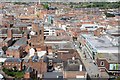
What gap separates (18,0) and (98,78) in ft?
101

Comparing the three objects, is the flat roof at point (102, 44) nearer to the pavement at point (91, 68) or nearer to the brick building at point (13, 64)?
the pavement at point (91, 68)

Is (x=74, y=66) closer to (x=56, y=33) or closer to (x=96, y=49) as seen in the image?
(x=96, y=49)

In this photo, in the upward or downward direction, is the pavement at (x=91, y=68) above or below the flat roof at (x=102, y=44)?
below

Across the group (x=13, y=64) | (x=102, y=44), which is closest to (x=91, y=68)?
(x=13, y=64)

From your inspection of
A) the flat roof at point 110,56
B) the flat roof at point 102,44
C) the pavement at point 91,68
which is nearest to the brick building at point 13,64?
the pavement at point 91,68

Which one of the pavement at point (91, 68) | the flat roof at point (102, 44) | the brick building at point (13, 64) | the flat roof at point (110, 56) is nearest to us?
the pavement at point (91, 68)

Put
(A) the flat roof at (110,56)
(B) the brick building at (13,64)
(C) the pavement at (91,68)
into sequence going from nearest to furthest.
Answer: (C) the pavement at (91,68) → (B) the brick building at (13,64) → (A) the flat roof at (110,56)

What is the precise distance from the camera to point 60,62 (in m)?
10.6

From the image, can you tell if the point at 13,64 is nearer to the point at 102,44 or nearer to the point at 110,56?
the point at 110,56

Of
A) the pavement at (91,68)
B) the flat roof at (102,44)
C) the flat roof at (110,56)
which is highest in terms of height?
the flat roof at (102,44)

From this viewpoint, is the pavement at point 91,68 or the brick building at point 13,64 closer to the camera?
the pavement at point 91,68

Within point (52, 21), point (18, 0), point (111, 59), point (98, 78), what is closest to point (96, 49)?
Result: point (111, 59)

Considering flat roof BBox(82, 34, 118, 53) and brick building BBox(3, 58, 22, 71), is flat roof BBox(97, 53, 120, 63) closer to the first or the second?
flat roof BBox(82, 34, 118, 53)

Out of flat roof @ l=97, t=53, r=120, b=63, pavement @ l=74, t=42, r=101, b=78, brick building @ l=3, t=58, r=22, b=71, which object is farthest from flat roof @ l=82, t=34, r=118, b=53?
brick building @ l=3, t=58, r=22, b=71
